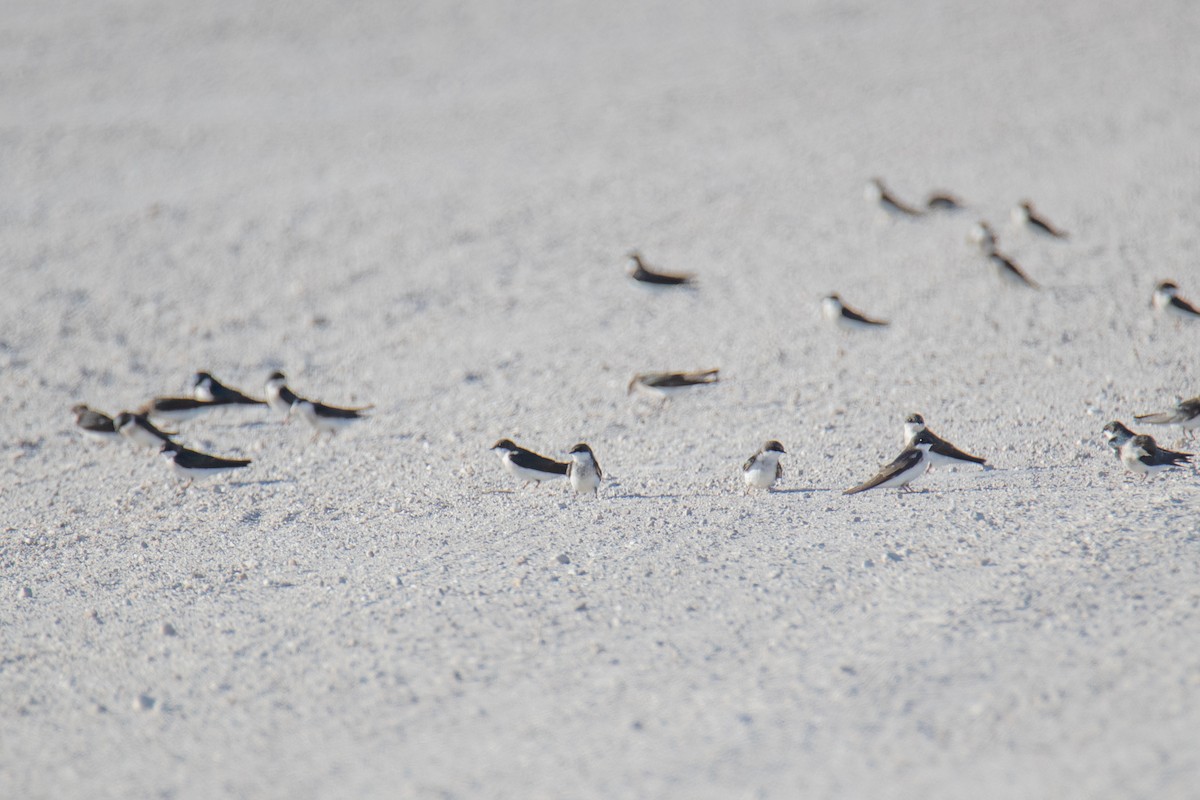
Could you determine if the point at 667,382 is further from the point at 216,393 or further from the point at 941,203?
the point at 941,203

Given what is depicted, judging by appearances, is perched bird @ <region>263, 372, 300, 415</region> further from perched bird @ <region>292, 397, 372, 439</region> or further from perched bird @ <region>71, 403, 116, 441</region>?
perched bird @ <region>71, 403, 116, 441</region>

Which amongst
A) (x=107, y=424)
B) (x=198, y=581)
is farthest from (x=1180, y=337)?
(x=107, y=424)

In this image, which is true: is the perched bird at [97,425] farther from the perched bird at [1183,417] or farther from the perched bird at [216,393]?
the perched bird at [1183,417]

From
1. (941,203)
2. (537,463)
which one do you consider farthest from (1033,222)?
(537,463)

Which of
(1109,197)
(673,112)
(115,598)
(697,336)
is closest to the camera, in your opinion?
(115,598)

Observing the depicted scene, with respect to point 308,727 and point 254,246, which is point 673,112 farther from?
point 308,727

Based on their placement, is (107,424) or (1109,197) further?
(1109,197)

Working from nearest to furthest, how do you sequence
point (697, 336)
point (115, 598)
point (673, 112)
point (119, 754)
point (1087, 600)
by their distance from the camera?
point (119, 754), point (1087, 600), point (115, 598), point (697, 336), point (673, 112)
